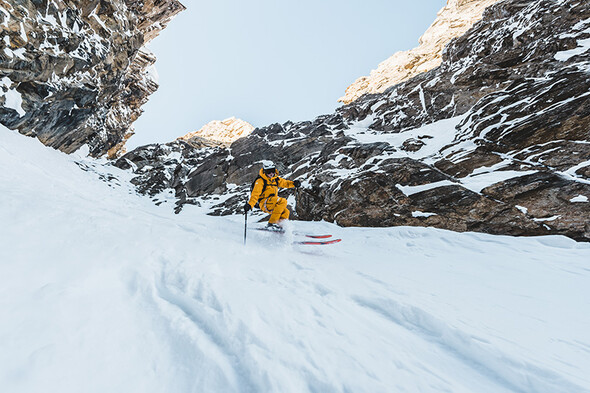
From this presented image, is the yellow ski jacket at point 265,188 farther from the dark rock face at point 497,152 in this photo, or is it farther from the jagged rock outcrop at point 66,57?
the jagged rock outcrop at point 66,57

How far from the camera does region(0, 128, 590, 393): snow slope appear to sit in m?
1.75

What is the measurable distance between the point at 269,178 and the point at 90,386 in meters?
6.78

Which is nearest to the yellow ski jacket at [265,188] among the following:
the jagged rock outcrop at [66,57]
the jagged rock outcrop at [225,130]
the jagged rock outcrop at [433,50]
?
the jagged rock outcrop at [66,57]

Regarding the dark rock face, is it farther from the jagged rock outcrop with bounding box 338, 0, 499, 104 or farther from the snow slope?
the jagged rock outcrop with bounding box 338, 0, 499, 104

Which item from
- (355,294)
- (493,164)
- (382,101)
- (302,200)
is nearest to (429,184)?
(493,164)

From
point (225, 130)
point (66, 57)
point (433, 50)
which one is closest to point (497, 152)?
point (66, 57)

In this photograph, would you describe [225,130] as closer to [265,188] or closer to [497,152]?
[265,188]

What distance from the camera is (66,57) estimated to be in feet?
70.5

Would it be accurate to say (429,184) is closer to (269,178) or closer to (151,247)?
(269,178)

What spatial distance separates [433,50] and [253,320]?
237 feet

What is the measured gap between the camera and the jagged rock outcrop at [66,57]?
1831 centimetres

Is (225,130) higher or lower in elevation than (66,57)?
higher

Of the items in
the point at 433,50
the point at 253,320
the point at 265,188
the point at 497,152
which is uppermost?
the point at 433,50

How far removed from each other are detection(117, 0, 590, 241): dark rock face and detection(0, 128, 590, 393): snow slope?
3602 millimetres
